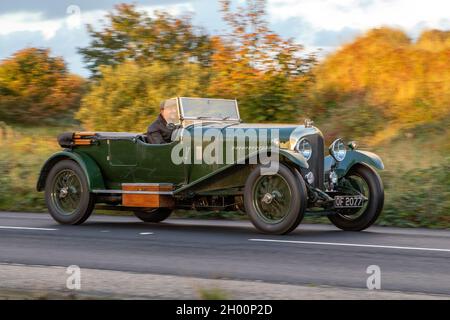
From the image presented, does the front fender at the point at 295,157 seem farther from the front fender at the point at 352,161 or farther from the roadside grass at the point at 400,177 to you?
the roadside grass at the point at 400,177

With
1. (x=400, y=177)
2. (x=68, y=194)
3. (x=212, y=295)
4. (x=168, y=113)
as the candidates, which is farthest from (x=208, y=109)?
(x=212, y=295)

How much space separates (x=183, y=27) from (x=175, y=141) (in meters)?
15.3

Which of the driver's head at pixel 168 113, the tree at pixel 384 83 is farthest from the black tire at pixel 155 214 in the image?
the tree at pixel 384 83

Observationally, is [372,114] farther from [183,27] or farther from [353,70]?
[183,27]

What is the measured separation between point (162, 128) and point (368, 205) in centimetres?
287

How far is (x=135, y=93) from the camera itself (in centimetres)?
2045

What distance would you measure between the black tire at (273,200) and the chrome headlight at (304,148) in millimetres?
411

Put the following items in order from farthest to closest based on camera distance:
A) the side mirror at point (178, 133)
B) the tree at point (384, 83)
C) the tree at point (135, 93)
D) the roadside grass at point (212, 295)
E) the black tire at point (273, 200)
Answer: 1. the tree at point (135, 93)
2. the tree at point (384, 83)
3. the side mirror at point (178, 133)
4. the black tire at point (273, 200)
5. the roadside grass at point (212, 295)

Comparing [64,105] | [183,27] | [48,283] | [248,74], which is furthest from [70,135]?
[64,105]

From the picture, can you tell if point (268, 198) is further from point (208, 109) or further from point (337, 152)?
point (208, 109)

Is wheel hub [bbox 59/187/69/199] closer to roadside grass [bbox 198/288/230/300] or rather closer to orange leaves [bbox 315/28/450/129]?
roadside grass [bbox 198/288/230/300]

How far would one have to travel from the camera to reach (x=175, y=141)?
11555 millimetres

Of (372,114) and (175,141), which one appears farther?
(372,114)

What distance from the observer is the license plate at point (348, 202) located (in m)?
10.7
